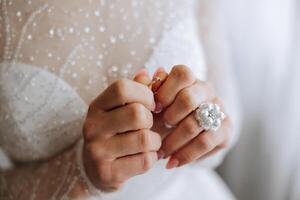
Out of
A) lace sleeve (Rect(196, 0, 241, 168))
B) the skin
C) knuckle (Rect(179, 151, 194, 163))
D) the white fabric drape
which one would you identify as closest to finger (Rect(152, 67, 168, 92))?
the skin

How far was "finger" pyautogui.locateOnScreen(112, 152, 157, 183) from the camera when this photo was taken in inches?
23.9

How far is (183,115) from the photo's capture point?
62cm

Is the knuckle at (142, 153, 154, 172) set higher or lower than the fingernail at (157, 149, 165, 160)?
higher

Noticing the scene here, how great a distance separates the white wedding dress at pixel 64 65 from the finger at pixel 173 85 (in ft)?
0.49

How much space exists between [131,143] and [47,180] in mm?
220

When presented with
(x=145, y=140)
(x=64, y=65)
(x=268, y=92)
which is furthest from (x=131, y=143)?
(x=268, y=92)

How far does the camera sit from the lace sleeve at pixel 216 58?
3.04 ft

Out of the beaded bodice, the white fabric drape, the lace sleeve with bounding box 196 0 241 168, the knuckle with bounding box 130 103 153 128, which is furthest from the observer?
the white fabric drape

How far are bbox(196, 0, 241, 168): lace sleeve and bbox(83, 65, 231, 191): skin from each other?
279mm

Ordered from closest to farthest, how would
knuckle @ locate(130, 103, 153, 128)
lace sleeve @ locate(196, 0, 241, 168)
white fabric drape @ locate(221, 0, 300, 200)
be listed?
knuckle @ locate(130, 103, 153, 128)
lace sleeve @ locate(196, 0, 241, 168)
white fabric drape @ locate(221, 0, 300, 200)

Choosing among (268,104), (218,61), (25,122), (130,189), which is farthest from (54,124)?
(268,104)

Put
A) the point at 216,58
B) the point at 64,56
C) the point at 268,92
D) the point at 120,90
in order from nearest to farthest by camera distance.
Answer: the point at 120,90 → the point at 64,56 → the point at 216,58 → the point at 268,92

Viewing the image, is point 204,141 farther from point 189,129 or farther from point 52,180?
point 52,180

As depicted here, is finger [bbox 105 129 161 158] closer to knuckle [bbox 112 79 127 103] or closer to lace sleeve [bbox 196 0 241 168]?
knuckle [bbox 112 79 127 103]
